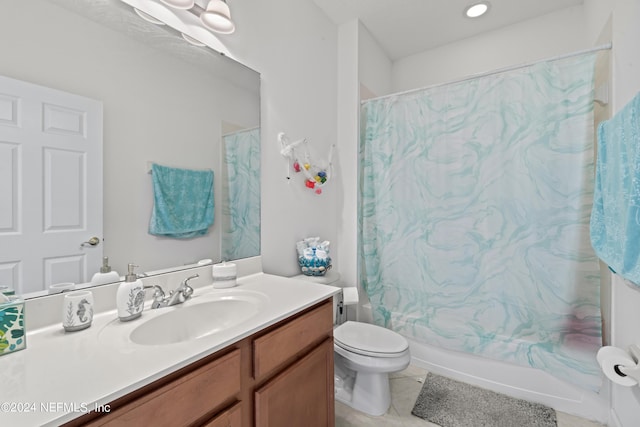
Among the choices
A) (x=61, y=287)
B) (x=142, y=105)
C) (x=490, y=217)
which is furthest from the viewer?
(x=490, y=217)

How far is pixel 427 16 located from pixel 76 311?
2.73m

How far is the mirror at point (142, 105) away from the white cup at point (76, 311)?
132 millimetres

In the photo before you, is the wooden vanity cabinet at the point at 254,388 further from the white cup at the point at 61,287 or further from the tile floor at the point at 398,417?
the white cup at the point at 61,287

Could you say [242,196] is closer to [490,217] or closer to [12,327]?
[12,327]

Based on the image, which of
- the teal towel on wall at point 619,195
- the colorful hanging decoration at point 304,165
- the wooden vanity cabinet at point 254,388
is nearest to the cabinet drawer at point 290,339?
the wooden vanity cabinet at point 254,388

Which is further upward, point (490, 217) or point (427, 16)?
point (427, 16)

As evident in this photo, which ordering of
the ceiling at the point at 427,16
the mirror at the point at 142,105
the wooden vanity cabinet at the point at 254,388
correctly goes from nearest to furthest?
1. the wooden vanity cabinet at the point at 254,388
2. the mirror at the point at 142,105
3. the ceiling at the point at 427,16

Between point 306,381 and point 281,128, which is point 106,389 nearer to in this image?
point 306,381

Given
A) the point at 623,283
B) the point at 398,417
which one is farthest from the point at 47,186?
the point at 623,283

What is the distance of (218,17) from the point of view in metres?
1.32

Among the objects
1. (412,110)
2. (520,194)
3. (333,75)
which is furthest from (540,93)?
(333,75)

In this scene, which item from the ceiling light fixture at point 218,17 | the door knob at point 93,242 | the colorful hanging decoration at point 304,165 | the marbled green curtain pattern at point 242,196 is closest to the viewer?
the door knob at point 93,242

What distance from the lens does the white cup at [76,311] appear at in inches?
33.9

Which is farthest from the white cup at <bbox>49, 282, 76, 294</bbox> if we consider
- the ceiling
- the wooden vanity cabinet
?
the ceiling
